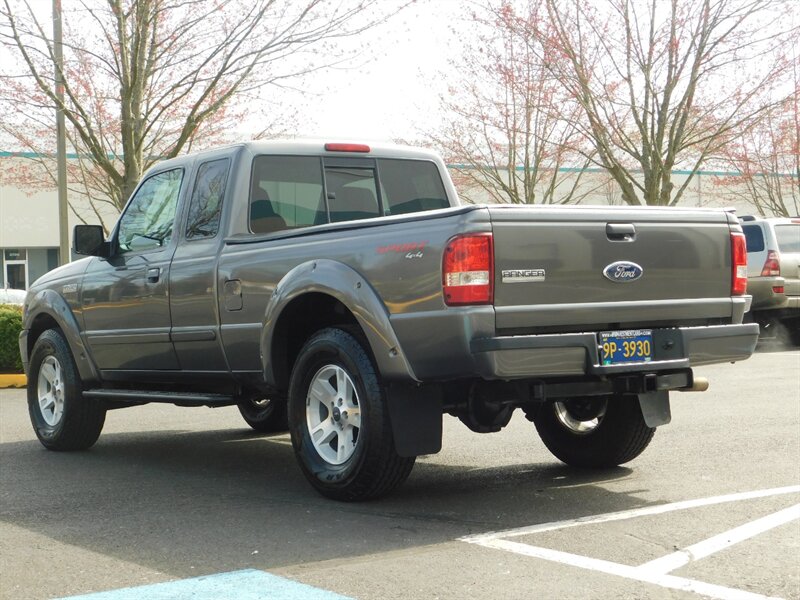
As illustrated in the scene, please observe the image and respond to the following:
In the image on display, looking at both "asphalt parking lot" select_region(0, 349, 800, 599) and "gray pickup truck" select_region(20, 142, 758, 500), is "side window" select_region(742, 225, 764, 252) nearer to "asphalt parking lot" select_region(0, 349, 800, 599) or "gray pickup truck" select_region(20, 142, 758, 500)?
"asphalt parking lot" select_region(0, 349, 800, 599)

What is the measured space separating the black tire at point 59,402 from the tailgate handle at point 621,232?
4.32 m

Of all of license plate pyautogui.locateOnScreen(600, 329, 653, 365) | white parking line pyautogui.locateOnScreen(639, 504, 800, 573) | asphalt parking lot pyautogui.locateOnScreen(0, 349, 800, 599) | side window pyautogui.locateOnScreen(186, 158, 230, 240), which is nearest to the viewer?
asphalt parking lot pyautogui.locateOnScreen(0, 349, 800, 599)

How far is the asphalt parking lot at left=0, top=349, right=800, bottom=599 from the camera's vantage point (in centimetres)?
441

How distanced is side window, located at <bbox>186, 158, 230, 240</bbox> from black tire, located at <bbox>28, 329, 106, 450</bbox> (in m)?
1.75

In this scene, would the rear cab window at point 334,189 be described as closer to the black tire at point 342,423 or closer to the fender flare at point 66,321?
the black tire at point 342,423

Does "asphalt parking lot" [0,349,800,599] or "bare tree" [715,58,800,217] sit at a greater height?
"bare tree" [715,58,800,217]

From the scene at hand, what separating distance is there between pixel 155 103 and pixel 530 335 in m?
13.2

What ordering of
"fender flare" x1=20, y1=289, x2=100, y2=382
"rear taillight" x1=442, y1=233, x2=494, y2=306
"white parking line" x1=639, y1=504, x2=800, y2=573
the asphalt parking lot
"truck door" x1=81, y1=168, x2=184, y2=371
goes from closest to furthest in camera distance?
the asphalt parking lot
"white parking line" x1=639, y1=504, x2=800, y2=573
"rear taillight" x1=442, y1=233, x2=494, y2=306
"truck door" x1=81, y1=168, x2=184, y2=371
"fender flare" x1=20, y1=289, x2=100, y2=382

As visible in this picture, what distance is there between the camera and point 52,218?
42.5 metres

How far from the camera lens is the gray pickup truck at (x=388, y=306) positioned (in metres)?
5.41

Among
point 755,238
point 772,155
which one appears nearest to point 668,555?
point 755,238

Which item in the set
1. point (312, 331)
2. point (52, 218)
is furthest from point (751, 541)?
point (52, 218)

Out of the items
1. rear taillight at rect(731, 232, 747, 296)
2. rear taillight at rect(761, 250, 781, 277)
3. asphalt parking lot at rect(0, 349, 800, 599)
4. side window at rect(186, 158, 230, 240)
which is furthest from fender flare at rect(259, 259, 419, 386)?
rear taillight at rect(761, 250, 781, 277)

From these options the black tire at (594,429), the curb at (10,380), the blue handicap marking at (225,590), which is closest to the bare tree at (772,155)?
the curb at (10,380)
